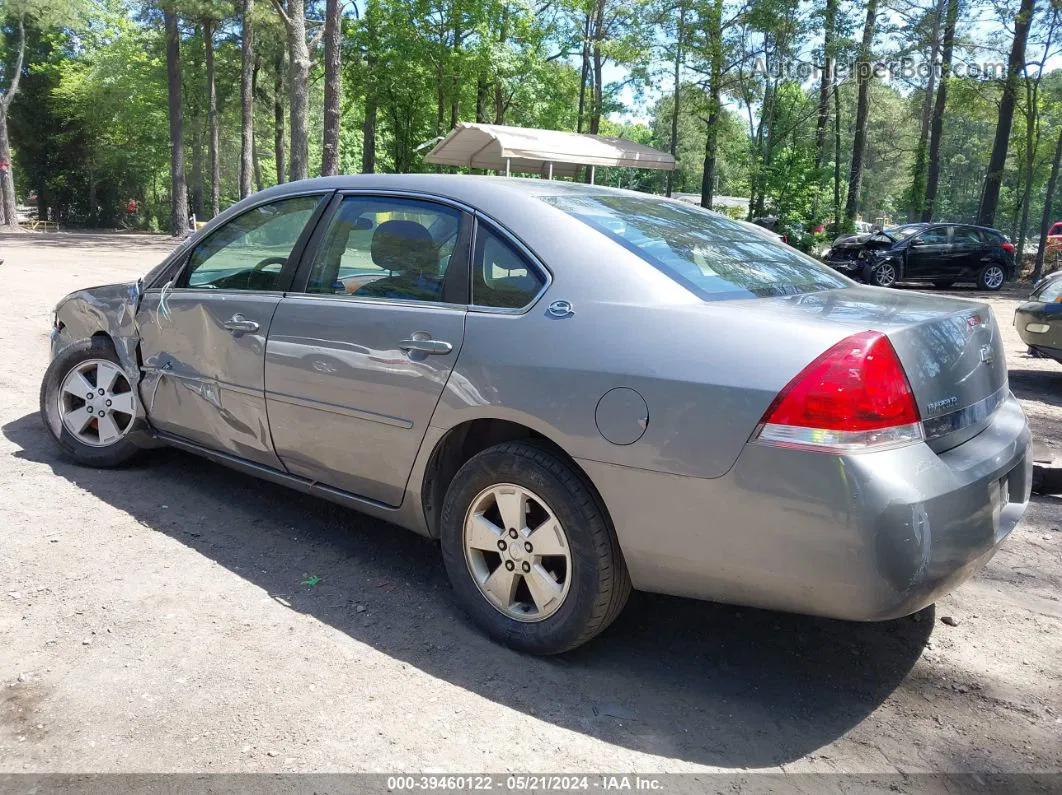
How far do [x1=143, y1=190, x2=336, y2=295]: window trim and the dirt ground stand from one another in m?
1.13

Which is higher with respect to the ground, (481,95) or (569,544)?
(481,95)

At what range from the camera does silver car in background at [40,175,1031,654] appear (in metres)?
2.32

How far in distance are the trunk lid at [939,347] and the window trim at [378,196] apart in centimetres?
116

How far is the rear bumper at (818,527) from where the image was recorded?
7.41 ft

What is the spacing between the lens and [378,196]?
11.5ft

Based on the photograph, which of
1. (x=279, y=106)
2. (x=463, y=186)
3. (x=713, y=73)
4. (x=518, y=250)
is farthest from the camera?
(x=279, y=106)

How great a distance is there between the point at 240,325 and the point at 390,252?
32.4 inches

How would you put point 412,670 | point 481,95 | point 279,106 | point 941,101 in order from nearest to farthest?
1. point 412,670
2. point 941,101
3. point 481,95
4. point 279,106

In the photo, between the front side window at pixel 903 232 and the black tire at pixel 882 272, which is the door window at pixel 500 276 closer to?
the black tire at pixel 882 272

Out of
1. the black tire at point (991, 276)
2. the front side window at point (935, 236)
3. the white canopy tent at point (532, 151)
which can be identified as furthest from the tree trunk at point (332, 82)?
the black tire at point (991, 276)

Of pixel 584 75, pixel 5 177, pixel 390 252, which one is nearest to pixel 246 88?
pixel 584 75

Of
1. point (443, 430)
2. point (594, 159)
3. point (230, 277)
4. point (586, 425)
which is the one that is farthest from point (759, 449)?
point (594, 159)

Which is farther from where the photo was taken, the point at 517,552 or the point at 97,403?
the point at 97,403

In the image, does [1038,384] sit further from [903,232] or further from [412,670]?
[903,232]
